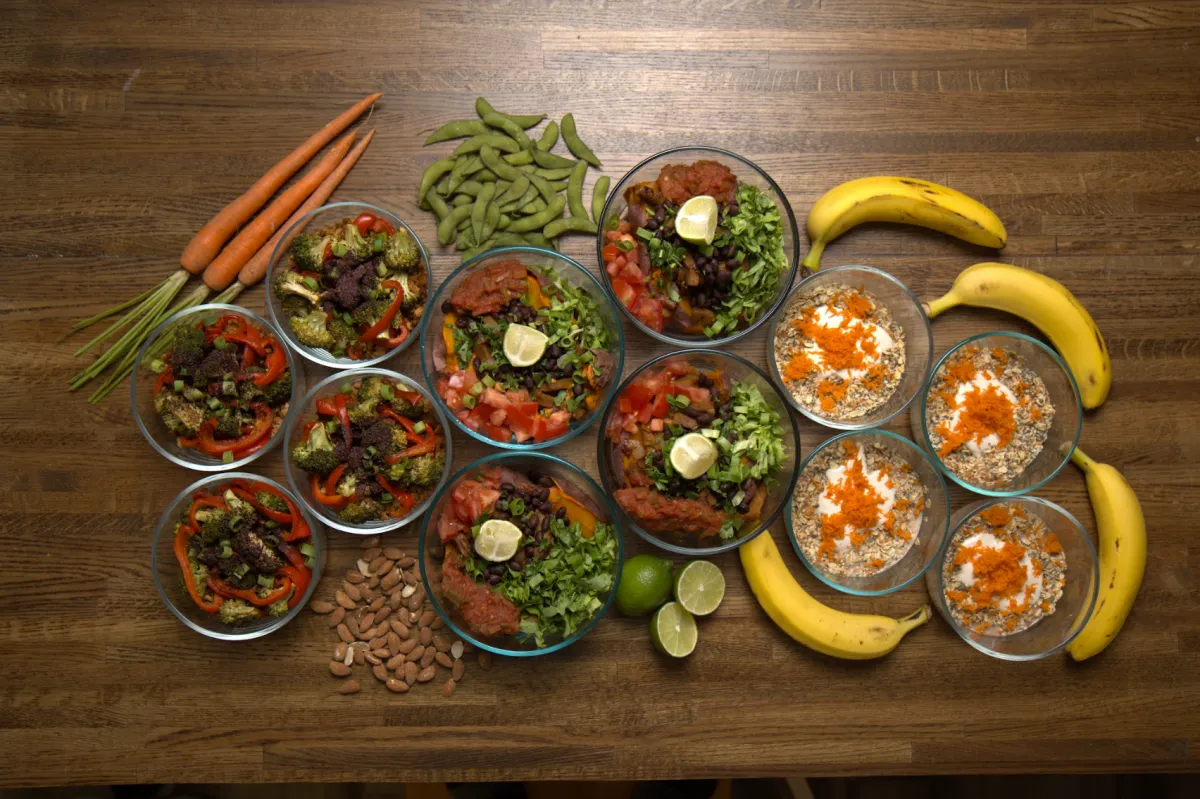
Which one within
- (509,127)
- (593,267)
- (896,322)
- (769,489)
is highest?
(509,127)

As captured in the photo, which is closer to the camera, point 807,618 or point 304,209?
point 807,618

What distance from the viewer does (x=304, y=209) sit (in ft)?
11.4

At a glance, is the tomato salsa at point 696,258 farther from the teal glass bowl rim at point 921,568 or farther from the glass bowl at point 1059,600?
the glass bowl at point 1059,600

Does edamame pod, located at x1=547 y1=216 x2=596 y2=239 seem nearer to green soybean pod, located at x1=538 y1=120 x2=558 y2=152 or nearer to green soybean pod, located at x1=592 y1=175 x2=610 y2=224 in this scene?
green soybean pod, located at x1=592 y1=175 x2=610 y2=224

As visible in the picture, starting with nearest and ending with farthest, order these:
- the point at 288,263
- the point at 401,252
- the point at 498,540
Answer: the point at 498,540 → the point at 401,252 → the point at 288,263

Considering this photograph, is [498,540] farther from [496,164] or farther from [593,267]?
[496,164]

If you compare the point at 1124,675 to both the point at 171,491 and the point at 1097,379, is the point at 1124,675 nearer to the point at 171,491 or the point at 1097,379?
the point at 1097,379

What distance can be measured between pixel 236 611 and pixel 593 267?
1998mm

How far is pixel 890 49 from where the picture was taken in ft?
11.7

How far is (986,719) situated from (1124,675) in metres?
0.65

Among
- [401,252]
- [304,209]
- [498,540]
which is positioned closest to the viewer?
[498,540]

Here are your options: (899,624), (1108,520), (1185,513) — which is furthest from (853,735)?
(1185,513)

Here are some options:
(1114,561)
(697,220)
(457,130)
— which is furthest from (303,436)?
(1114,561)

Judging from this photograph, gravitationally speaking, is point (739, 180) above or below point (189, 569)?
above
